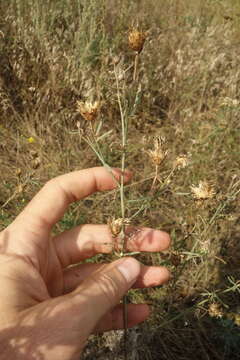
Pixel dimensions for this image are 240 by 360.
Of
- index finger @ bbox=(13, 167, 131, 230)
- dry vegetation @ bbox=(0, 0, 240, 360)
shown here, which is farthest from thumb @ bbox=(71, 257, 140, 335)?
dry vegetation @ bbox=(0, 0, 240, 360)

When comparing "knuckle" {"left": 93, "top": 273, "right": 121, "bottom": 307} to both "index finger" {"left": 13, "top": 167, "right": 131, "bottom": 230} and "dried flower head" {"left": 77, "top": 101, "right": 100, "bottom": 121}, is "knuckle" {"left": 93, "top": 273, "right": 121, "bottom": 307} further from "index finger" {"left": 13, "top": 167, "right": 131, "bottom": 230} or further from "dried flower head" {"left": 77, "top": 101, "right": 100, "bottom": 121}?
"dried flower head" {"left": 77, "top": 101, "right": 100, "bottom": 121}

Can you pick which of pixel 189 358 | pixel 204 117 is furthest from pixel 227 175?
Result: pixel 189 358

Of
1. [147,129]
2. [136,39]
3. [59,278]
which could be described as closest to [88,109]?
[136,39]

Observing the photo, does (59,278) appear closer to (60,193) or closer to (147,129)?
(60,193)

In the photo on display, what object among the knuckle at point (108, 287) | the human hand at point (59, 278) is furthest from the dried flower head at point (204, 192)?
the knuckle at point (108, 287)

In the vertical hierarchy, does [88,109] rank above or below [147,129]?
above

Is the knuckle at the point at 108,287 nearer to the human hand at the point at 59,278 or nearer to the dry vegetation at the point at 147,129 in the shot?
the human hand at the point at 59,278

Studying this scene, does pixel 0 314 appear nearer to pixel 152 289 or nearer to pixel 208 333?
pixel 152 289
